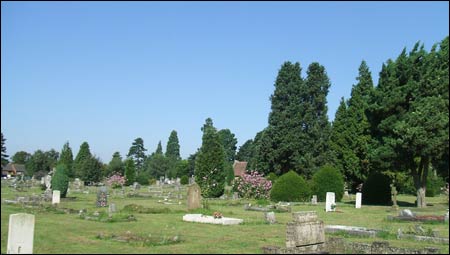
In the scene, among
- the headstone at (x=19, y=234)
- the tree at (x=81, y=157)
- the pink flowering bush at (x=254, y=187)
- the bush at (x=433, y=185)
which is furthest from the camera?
the tree at (x=81, y=157)

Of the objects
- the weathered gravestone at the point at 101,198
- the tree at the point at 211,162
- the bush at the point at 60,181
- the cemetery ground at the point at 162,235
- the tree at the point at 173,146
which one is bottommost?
the cemetery ground at the point at 162,235

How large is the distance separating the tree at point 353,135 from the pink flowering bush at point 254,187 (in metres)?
10.9

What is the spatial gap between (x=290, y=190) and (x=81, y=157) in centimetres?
4320

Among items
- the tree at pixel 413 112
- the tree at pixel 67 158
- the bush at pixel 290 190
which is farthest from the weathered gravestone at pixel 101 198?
the tree at pixel 67 158

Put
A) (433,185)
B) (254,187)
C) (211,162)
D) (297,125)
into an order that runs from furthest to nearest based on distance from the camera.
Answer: (433,185)
(297,125)
(211,162)
(254,187)

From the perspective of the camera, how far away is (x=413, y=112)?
106 ft

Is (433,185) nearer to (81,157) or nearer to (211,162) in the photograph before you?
(211,162)

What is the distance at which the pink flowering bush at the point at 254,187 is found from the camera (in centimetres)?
4094

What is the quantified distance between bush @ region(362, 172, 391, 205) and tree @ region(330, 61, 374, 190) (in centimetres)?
846

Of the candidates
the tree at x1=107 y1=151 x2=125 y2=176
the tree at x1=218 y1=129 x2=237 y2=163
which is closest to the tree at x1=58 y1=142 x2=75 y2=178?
the tree at x1=107 y1=151 x2=125 y2=176

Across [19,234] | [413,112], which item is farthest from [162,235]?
[413,112]

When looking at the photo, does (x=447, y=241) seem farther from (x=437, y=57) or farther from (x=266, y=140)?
(x=266, y=140)

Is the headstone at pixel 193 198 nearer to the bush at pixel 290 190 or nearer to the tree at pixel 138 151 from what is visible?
the bush at pixel 290 190

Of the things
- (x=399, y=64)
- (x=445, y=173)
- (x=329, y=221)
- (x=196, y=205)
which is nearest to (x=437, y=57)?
(x=399, y=64)
